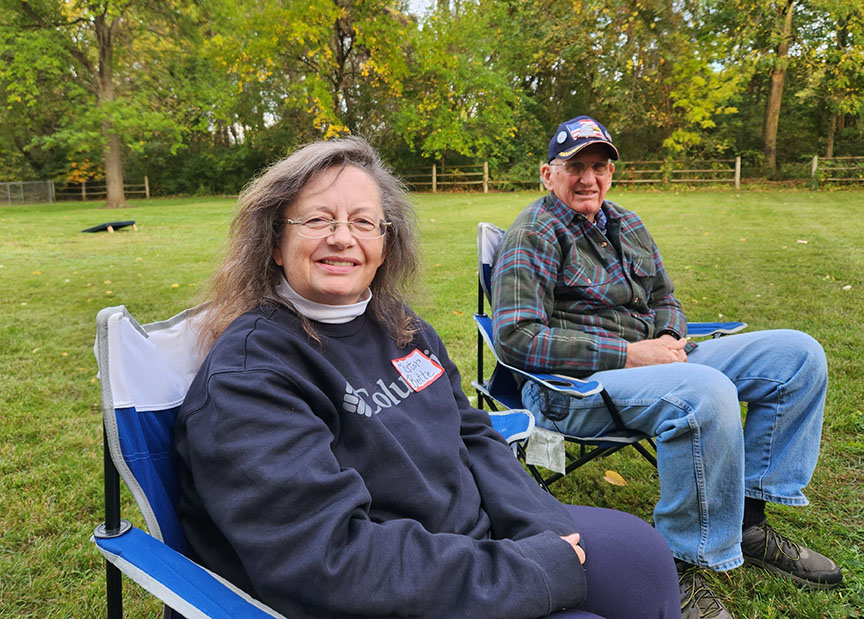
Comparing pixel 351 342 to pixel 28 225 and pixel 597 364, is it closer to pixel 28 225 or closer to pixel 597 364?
pixel 597 364

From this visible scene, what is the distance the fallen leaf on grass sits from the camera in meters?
2.85

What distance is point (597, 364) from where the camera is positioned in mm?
2279

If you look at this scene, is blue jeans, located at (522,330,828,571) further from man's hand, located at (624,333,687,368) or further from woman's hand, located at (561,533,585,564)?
woman's hand, located at (561,533,585,564)

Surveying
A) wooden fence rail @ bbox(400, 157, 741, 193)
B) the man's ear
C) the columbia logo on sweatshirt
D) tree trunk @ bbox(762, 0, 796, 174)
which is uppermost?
tree trunk @ bbox(762, 0, 796, 174)

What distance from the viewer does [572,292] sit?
7.97 feet

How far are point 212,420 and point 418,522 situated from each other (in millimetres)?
433

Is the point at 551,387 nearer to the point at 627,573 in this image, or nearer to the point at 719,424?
the point at 719,424

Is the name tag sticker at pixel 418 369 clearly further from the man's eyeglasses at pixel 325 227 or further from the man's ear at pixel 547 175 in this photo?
the man's ear at pixel 547 175

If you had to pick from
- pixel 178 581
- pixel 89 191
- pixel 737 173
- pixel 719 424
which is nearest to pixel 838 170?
pixel 737 173

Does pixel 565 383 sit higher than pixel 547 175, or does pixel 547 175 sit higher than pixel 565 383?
pixel 547 175

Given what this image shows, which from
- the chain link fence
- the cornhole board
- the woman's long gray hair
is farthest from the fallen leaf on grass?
the chain link fence

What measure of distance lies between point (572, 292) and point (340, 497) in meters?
1.56

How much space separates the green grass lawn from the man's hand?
75cm

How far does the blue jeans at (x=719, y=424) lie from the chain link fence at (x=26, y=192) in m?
28.9
